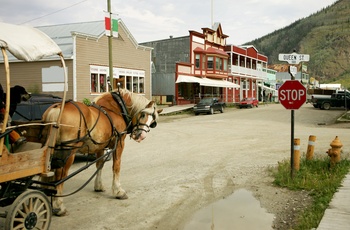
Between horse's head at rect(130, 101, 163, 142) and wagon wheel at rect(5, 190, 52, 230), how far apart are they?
2449mm

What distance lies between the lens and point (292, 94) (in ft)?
25.6

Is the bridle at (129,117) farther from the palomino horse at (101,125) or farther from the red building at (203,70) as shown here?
the red building at (203,70)

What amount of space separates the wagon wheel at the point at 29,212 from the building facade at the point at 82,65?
19.6 metres

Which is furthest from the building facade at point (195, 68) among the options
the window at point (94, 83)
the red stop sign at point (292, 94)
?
the red stop sign at point (292, 94)

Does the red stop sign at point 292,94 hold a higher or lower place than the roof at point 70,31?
lower

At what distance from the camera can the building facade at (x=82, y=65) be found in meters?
26.3

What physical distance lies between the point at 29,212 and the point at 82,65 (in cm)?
2323

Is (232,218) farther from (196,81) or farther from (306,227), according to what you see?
(196,81)

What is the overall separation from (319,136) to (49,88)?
19.4 meters

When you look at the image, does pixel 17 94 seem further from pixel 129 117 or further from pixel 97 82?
pixel 97 82

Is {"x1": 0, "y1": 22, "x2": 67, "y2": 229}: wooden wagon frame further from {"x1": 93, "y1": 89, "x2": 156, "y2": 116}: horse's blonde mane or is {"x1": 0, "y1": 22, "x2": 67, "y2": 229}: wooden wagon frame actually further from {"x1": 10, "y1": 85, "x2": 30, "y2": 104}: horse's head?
{"x1": 93, "y1": 89, "x2": 156, "y2": 116}: horse's blonde mane

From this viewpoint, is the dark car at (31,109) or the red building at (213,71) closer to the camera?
the dark car at (31,109)

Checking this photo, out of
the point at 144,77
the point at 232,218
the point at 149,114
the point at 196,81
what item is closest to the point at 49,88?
the point at 144,77

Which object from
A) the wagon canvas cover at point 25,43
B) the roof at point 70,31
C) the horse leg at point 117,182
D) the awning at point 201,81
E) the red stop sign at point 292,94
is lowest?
the horse leg at point 117,182
